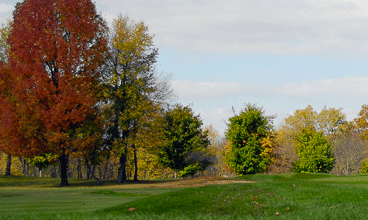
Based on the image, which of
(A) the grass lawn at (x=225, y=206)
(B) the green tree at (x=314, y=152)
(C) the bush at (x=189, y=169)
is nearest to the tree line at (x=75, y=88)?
(C) the bush at (x=189, y=169)

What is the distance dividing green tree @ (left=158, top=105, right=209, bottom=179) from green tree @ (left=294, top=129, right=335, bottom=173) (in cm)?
985

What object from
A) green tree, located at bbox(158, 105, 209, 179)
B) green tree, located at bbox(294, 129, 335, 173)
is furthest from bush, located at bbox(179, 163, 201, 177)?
green tree, located at bbox(294, 129, 335, 173)

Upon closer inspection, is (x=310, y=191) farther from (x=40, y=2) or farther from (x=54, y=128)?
(x=40, y=2)

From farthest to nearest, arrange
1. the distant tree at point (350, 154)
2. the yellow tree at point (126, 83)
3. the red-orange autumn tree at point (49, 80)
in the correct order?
the distant tree at point (350, 154)
the yellow tree at point (126, 83)
the red-orange autumn tree at point (49, 80)

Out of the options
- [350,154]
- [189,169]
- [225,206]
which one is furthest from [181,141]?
[225,206]

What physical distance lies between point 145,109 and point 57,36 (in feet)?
27.1

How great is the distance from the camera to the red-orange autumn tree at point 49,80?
24.5 meters

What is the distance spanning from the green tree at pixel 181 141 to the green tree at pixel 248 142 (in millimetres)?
7994

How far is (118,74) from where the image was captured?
29.7 meters

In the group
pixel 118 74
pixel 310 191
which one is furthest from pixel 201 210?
pixel 118 74

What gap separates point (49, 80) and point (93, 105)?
3.86 metres

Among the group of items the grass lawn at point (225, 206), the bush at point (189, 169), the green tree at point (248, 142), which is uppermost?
the green tree at point (248, 142)

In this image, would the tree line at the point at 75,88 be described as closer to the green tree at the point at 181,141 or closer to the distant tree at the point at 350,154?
the green tree at the point at 181,141

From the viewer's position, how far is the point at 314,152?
31828mm
